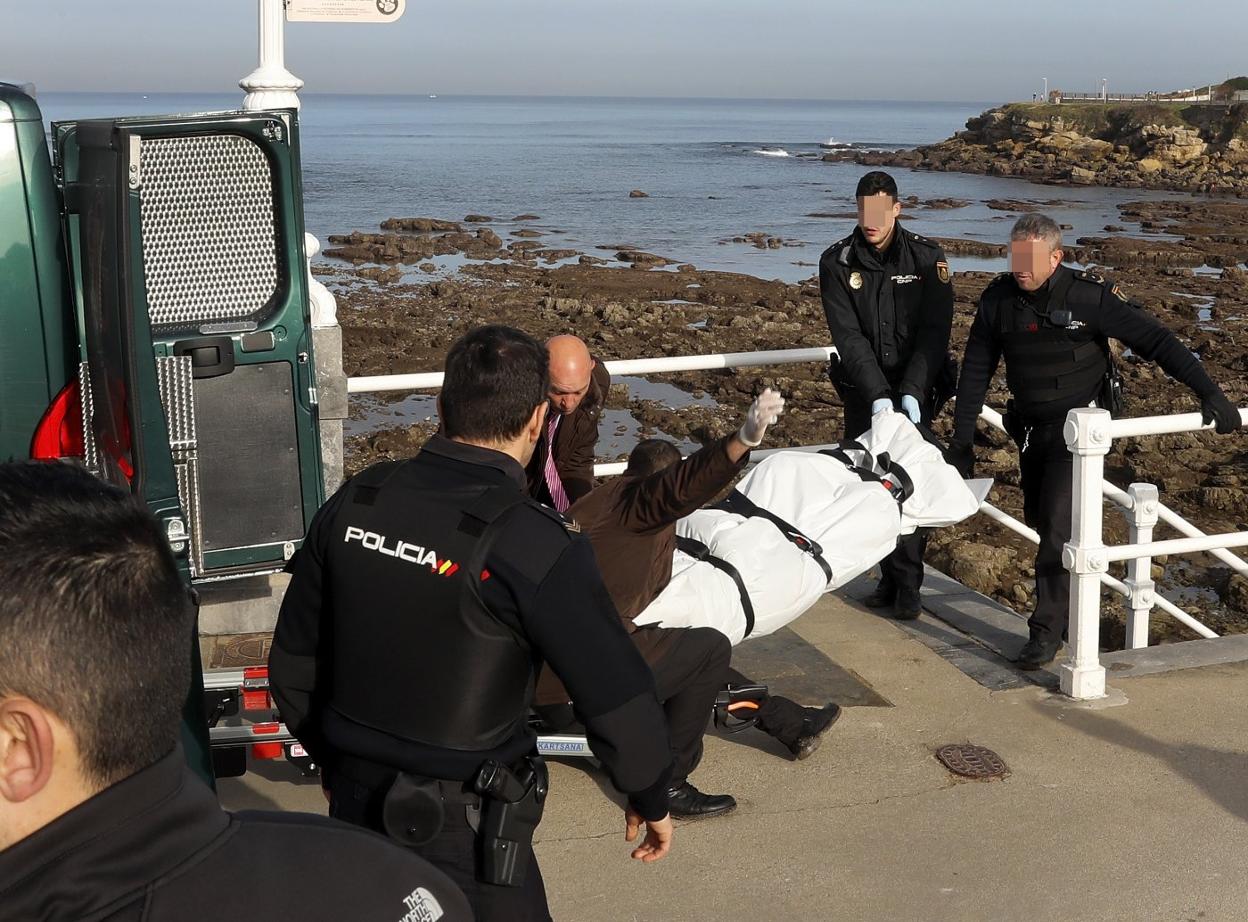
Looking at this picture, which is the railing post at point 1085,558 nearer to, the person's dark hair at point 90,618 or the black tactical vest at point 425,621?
the black tactical vest at point 425,621

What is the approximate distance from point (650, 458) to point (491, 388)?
1.65 m

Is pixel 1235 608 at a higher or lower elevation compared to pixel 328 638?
lower

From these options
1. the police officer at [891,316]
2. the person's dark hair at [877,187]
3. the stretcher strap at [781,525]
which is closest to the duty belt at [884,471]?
the stretcher strap at [781,525]

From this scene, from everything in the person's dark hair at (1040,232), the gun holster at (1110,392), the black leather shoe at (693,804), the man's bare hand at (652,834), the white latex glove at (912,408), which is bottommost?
the black leather shoe at (693,804)

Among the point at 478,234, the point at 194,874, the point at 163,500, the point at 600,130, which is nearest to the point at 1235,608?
the point at 163,500

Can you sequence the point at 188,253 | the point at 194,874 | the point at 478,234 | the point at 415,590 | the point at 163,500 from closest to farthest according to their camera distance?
the point at 194,874
the point at 415,590
the point at 163,500
the point at 188,253
the point at 478,234

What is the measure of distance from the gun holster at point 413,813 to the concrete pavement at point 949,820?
1.41 meters

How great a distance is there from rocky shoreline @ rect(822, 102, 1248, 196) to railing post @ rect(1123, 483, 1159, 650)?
2328 inches

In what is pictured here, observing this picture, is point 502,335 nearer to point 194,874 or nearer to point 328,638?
point 328,638

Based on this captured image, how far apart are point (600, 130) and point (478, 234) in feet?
406

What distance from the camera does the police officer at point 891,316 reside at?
6445mm

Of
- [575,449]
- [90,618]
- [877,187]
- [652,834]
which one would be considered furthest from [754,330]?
[90,618]

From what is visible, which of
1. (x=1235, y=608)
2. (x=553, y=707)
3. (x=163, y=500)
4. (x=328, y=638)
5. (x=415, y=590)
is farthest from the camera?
(x=1235, y=608)

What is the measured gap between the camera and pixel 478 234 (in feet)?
138
